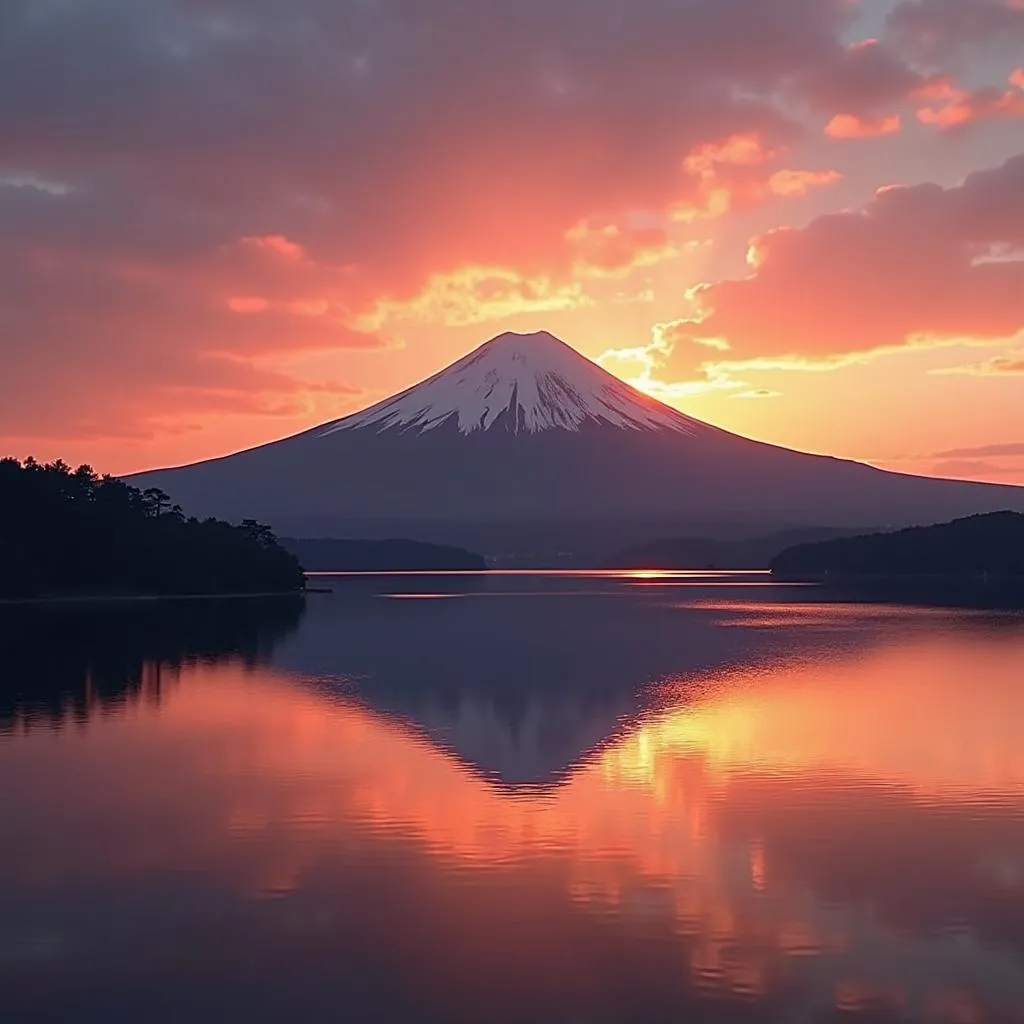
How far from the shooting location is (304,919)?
39.1ft

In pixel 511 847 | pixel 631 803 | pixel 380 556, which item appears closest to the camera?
pixel 511 847

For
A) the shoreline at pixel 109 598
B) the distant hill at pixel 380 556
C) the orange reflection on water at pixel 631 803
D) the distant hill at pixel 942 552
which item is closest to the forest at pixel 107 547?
the shoreline at pixel 109 598

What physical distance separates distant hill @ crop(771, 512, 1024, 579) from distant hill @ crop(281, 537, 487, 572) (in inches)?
2411

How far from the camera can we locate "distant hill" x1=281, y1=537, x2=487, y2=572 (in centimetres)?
18725

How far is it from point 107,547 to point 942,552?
293ft

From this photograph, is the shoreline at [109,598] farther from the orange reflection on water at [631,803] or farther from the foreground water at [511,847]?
the orange reflection on water at [631,803]

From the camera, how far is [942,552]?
13550 cm

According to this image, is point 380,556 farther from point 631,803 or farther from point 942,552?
point 631,803

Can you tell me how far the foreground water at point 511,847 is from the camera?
33.4ft

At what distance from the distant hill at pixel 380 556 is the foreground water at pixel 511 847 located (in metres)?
152

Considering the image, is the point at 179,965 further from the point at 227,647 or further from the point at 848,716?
Result: the point at 227,647

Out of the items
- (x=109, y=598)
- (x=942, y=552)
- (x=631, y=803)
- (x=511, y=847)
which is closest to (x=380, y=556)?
(x=942, y=552)

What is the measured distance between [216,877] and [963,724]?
1639 cm

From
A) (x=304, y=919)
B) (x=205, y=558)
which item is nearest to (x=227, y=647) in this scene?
(x=304, y=919)
